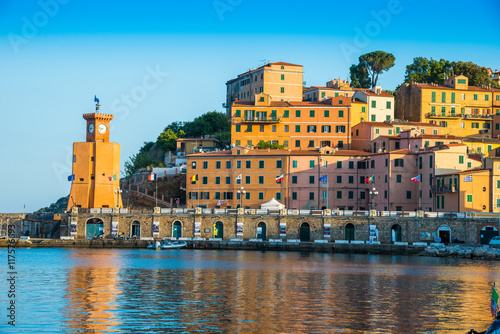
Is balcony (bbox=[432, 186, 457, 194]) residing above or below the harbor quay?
above

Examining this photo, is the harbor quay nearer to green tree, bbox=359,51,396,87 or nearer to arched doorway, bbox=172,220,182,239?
arched doorway, bbox=172,220,182,239

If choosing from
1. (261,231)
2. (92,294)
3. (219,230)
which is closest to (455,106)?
(261,231)

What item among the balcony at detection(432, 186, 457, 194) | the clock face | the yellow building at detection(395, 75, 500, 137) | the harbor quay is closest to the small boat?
the harbor quay

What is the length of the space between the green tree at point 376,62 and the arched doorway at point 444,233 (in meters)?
45.8

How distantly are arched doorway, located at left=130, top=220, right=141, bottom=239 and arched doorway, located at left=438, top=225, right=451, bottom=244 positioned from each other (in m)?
31.1

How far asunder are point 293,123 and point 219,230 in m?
20.3

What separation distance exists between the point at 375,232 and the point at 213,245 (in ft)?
Result: 53.8

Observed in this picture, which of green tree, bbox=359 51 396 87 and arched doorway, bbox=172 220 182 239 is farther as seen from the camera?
green tree, bbox=359 51 396 87

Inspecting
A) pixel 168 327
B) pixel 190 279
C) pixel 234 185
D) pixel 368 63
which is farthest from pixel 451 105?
pixel 168 327

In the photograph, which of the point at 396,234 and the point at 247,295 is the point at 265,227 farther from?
the point at 247,295

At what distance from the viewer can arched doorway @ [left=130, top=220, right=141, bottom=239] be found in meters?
79.1

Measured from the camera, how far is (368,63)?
115m

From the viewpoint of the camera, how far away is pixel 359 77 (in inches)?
4579

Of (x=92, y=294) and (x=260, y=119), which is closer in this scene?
(x=92, y=294)
